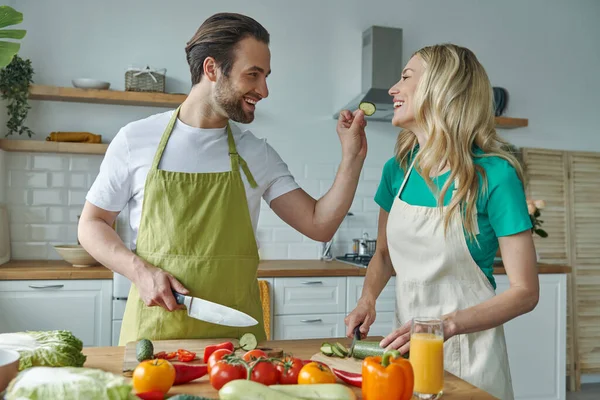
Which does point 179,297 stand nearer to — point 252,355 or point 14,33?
point 252,355

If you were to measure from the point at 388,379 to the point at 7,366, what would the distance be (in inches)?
30.3

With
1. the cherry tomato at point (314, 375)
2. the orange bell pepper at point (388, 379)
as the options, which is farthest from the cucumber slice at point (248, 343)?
the orange bell pepper at point (388, 379)

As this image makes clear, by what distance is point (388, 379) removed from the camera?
125 centimetres

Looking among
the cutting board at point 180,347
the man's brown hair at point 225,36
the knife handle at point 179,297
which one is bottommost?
the cutting board at point 180,347

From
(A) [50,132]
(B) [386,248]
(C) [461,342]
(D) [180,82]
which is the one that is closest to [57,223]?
(A) [50,132]

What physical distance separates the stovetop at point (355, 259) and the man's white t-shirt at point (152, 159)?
1.96 meters

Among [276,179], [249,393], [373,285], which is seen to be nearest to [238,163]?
[276,179]

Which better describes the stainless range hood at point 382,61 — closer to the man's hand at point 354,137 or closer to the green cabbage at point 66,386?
the man's hand at point 354,137

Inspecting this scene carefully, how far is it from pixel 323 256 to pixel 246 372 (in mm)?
3102

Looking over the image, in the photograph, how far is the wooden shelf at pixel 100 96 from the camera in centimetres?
389

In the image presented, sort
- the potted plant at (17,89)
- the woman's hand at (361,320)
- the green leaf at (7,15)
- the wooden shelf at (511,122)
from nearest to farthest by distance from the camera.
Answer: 1. the woman's hand at (361,320)
2. the green leaf at (7,15)
3. the potted plant at (17,89)
4. the wooden shelf at (511,122)

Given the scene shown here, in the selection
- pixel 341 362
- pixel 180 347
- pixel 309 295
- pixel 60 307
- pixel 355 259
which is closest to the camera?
pixel 341 362

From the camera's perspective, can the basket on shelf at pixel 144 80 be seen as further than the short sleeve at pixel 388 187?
Yes

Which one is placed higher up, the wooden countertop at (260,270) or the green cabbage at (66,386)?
the green cabbage at (66,386)
